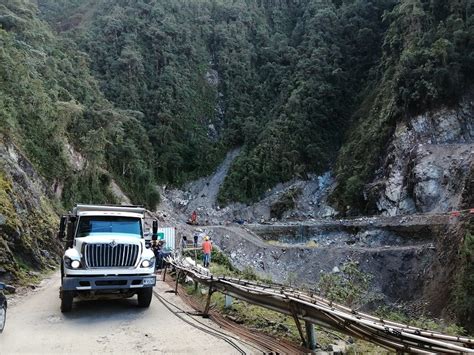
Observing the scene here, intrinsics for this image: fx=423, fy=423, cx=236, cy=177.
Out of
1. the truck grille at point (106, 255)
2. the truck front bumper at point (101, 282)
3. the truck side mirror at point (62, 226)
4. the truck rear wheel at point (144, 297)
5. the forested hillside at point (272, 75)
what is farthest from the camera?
the forested hillside at point (272, 75)

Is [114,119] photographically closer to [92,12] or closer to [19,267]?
[19,267]

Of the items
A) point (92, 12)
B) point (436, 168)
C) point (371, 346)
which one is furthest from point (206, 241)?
point (92, 12)

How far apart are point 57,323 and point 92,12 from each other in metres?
87.3

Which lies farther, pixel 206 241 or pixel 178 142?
pixel 178 142

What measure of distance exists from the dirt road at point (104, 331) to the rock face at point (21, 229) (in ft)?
8.72

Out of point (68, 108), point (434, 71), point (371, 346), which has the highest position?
point (434, 71)

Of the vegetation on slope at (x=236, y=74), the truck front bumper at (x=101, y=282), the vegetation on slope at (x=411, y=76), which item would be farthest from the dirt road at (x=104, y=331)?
the vegetation on slope at (x=236, y=74)

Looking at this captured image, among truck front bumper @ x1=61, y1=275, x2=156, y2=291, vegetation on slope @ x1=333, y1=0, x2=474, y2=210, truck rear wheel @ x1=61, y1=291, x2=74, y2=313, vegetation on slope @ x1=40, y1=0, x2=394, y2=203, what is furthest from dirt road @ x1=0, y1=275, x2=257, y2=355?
vegetation on slope @ x1=40, y1=0, x2=394, y2=203

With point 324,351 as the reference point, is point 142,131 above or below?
above

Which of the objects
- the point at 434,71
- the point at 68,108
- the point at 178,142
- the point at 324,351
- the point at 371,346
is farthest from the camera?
the point at 178,142

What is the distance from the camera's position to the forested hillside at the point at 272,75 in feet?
161

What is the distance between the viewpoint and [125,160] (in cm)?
5019

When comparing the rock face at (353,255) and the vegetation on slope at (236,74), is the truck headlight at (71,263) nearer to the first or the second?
the rock face at (353,255)

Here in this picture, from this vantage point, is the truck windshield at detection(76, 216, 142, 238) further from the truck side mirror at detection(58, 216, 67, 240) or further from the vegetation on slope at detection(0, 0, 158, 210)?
the vegetation on slope at detection(0, 0, 158, 210)
